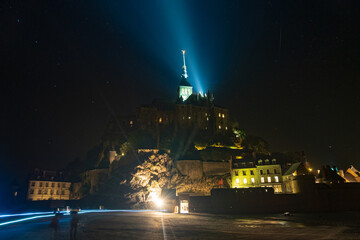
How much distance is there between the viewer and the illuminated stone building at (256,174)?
169ft

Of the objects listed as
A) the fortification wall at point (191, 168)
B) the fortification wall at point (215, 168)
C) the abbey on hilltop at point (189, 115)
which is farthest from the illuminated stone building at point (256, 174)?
the abbey on hilltop at point (189, 115)

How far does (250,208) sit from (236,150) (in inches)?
1398

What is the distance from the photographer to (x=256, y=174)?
53906 millimetres

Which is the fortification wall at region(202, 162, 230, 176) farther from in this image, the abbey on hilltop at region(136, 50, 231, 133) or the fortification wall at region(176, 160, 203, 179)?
the abbey on hilltop at region(136, 50, 231, 133)

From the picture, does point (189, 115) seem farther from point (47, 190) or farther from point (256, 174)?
point (47, 190)

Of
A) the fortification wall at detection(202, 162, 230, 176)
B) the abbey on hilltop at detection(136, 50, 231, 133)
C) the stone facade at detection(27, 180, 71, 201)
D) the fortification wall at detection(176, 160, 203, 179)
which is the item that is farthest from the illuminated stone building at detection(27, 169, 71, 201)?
the fortification wall at detection(202, 162, 230, 176)

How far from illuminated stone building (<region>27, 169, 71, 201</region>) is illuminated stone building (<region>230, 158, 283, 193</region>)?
54597mm

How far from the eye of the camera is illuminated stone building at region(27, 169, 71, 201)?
237ft

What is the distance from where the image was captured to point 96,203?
57.3 meters

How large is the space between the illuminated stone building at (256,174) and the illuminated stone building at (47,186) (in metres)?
54.6

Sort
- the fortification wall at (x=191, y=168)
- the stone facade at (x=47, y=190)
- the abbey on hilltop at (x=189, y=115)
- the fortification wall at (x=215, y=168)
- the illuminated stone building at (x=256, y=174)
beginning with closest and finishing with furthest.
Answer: the illuminated stone building at (x=256, y=174) → the fortification wall at (x=191, y=168) → the fortification wall at (x=215, y=168) → the stone facade at (x=47, y=190) → the abbey on hilltop at (x=189, y=115)

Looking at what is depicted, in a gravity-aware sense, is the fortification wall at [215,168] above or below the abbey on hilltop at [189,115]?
below

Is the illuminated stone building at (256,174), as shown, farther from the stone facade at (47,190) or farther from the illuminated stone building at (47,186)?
the illuminated stone building at (47,186)

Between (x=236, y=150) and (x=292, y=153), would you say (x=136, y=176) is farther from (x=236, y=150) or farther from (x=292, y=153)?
(x=292, y=153)
